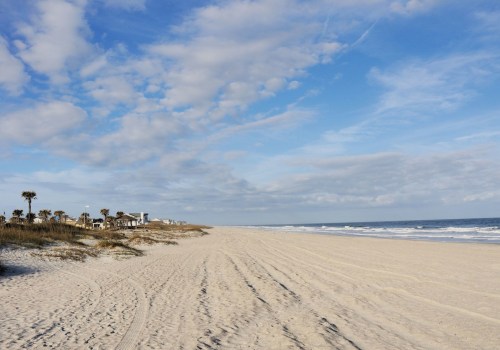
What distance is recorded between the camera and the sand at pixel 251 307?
6746mm

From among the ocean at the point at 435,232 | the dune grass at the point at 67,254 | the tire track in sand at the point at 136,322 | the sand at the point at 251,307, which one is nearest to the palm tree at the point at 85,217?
the ocean at the point at 435,232

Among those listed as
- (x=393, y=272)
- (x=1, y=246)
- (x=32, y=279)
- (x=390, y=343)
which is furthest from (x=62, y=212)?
(x=390, y=343)

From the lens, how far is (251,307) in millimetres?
9211

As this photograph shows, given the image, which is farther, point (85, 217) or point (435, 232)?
point (85, 217)

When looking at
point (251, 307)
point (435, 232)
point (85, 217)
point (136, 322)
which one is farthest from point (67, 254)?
point (435, 232)

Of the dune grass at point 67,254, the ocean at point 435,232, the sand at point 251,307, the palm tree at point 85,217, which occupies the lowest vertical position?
the ocean at point 435,232

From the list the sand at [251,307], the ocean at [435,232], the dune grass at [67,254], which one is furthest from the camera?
the ocean at [435,232]

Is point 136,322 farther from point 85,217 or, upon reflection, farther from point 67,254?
point 85,217

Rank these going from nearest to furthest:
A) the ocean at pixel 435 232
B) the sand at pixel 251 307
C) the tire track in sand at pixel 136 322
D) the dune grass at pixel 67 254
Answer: the tire track in sand at pixel 136 322 → the sand at pixel 251 307 → the dune grass at pixel 67 254 → the ocean at pixel 435 232

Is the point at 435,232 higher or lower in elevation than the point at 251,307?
lower

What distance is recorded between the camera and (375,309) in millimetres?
9086

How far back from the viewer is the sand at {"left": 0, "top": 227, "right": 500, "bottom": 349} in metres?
6.75

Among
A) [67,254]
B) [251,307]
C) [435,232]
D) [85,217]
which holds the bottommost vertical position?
[435,232]

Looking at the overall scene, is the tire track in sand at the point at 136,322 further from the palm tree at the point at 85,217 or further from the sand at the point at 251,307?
the palm tree at the point at 85,217
